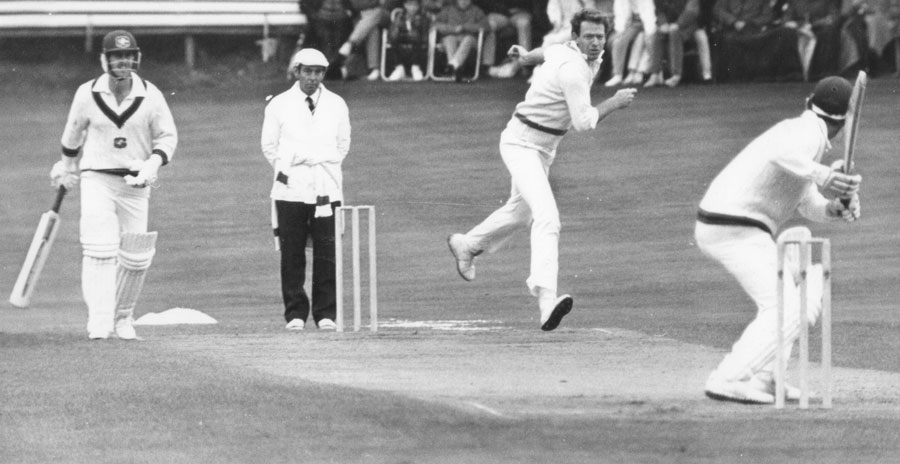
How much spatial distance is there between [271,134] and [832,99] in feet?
18.3

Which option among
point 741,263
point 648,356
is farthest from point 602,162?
point 741,263

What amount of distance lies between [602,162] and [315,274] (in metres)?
8.98

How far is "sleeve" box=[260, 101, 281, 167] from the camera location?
14359 millimetres

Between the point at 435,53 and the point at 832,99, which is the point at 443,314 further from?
the point at 435,53

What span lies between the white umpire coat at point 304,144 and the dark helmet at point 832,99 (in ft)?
16.7

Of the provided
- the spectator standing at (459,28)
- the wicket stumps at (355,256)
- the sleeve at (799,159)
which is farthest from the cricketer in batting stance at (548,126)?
the spectator standing at (459,28)

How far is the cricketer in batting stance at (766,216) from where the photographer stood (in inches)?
388

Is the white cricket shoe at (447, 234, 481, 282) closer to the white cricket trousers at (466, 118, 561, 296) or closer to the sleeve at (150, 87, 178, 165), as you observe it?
the white cricket trousers at (466, 118, 561, 296)

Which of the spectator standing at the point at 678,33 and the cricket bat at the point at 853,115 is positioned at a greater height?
the cricket bat at the point at 853,115

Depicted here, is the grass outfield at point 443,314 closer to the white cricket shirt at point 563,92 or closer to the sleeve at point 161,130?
the sleeve at point 161,130

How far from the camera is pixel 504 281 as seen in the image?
60.4 ft

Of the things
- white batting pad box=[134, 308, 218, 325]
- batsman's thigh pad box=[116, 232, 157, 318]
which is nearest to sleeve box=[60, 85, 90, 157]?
batsman's thigh pad box=[116, 232, 157, 318]

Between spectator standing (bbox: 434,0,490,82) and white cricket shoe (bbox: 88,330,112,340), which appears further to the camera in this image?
spectator standing (bbox: 434,0,490,82)

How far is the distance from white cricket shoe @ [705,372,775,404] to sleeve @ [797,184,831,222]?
980mm
